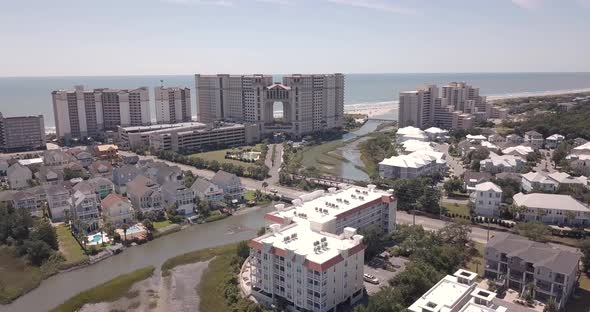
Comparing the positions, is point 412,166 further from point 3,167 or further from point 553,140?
point 3,167

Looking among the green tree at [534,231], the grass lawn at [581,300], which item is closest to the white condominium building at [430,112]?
the green tree at [534,231]

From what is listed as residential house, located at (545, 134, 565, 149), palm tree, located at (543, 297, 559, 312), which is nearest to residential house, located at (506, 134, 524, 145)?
residential house, located at (545, 134, 565, 149)

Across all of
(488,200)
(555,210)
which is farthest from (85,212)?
(555,210)

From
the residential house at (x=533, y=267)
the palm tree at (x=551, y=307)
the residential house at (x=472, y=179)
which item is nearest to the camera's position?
the palm tree at (x=551, y=307)

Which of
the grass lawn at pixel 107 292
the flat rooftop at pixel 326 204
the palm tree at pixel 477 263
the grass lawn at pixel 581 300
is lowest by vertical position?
the grass lawn at pixel 107 292

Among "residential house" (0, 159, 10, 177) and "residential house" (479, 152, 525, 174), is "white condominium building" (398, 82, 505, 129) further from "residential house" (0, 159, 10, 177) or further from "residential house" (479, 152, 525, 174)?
"residential house" (0, 159, 10, 177)

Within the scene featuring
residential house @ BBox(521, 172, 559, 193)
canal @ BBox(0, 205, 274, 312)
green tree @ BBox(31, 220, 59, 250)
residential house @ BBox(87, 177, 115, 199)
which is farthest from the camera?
residential house @ BBox(87, 177, 115, 199)

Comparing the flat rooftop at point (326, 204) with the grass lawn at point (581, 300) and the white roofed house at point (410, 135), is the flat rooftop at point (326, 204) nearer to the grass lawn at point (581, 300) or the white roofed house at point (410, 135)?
the grass lawn at point (581, 300)
